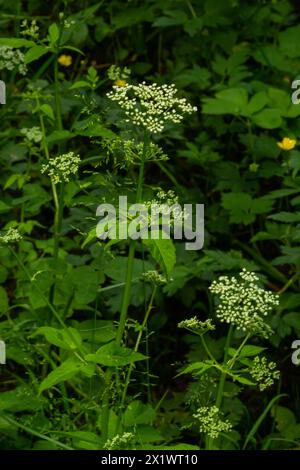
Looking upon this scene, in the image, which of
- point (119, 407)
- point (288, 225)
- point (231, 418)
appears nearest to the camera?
point (119, 407)

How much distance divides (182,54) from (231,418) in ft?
6.56

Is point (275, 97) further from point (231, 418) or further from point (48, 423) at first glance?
point (48, 423)

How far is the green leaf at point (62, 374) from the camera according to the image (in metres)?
2.04

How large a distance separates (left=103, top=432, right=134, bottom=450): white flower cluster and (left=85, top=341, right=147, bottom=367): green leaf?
174 millimetres

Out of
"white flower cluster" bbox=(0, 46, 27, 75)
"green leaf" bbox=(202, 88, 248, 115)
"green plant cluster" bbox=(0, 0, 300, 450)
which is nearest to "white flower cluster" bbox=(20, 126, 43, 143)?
"green plant cluster" bbox=(0, 0, 300, 450)

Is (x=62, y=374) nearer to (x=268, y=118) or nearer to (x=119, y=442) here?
(x=119, y=442)

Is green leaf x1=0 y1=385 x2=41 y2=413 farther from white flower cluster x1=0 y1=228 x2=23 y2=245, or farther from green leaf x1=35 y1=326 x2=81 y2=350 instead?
white flower cluster x1=0 y1=228 x2=23 y2=245

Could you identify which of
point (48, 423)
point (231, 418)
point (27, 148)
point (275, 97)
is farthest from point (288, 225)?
point (48, 423)

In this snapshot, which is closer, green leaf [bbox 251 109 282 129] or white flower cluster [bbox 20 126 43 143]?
white flower cluster [bbox 20 126 43 143]

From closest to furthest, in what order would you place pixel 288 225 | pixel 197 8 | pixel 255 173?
pixel 288 225 → pixel 255 173 → pixel 197 8

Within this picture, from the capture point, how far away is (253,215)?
11.1ft

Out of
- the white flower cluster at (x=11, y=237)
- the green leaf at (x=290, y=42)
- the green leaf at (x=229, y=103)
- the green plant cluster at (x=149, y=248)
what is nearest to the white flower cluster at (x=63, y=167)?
the green plant cluster at (x=149, y=248)

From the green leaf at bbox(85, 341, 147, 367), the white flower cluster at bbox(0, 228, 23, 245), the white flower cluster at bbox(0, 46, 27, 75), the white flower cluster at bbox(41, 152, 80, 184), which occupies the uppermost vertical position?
the white flower cluster at bbox(0, 46, 27, 75)

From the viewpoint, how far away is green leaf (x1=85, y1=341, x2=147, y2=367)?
6.81ft
